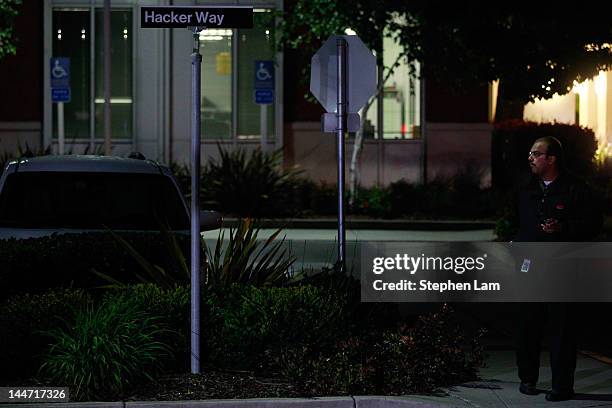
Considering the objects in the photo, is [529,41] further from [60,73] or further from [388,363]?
[60,73]

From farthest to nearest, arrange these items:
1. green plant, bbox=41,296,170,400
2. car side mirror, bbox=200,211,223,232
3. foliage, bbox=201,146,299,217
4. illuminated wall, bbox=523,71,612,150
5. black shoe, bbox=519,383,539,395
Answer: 1. illuminated wall, bbox=523,71,612,150
2. foliage, bbox=201,146,299,217
3. car side mirror, bbox=200,211,223,232
4. black shoe, bbox=519,383,539,395
5. green plant, bbox=41,296,170,400

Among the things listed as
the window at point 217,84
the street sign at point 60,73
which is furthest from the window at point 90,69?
the street sign at point 60,73

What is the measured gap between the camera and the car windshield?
11992mm

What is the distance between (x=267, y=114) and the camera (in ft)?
106

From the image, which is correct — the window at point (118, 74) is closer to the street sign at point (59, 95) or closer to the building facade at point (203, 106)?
the building facade at point (203, 106)

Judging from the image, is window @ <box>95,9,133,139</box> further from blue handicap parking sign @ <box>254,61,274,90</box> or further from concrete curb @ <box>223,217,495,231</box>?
concrete curb @ <box>223,217,495,231</box>

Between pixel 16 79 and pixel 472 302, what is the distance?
1900 centimetres

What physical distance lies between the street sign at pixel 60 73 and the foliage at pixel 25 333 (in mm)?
18903

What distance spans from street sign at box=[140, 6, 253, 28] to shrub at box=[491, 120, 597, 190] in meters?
19.3

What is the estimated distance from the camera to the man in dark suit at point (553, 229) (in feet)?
30.0

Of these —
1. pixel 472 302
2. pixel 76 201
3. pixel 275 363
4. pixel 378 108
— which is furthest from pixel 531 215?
pixel 378 108

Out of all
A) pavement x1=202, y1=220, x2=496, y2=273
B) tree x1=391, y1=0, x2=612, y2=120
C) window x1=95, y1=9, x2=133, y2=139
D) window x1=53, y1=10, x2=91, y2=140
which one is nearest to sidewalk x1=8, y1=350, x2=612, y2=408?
tree x1=391, y1=0, x2=612, y2=120

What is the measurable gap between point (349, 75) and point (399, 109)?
2009 centimetres

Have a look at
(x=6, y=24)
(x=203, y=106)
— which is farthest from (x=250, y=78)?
(x=6, y=24)
